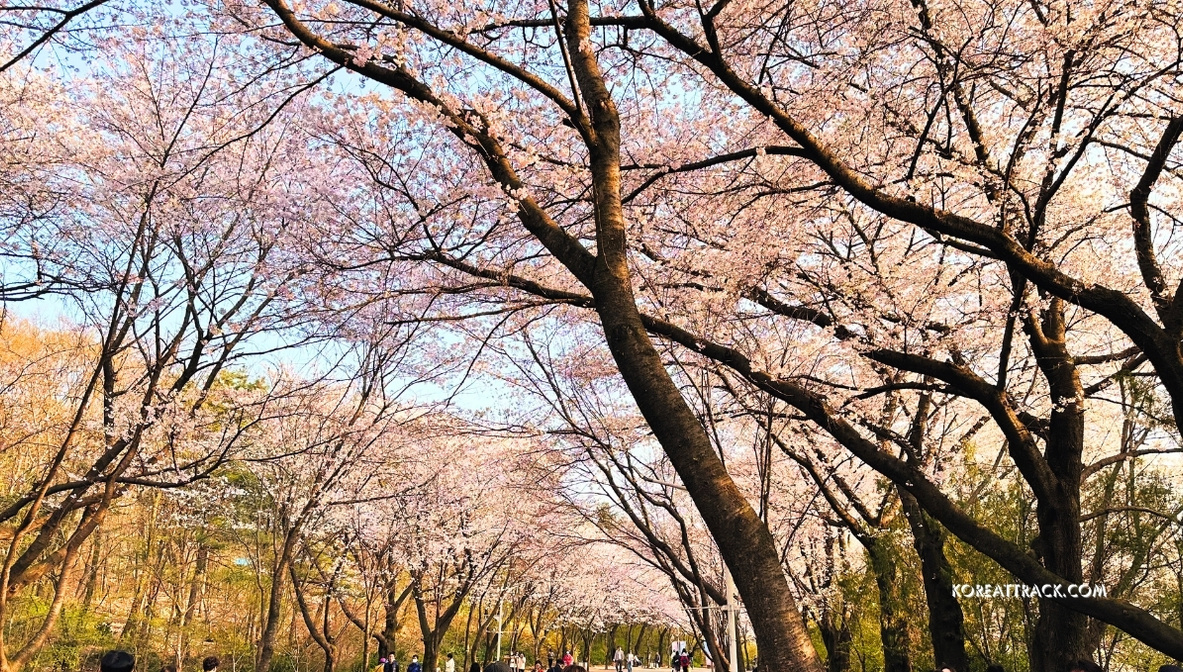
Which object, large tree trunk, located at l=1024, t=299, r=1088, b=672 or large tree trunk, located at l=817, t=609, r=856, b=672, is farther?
large tree trunk, located at l=817, t=609, r=856, b=672

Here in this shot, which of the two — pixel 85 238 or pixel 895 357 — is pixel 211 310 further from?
pixel 895 357

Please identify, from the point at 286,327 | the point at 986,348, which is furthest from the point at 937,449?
the point at 286,327

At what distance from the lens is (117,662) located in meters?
3.30

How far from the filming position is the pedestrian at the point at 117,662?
3238mm

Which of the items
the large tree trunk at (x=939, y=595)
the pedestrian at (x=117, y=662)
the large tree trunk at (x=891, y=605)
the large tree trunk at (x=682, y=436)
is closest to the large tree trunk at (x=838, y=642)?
the large tree trunk at (x=891, y=605)

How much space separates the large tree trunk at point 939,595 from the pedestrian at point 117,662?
26.9 feet

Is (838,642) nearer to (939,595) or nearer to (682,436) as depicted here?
(939,595)

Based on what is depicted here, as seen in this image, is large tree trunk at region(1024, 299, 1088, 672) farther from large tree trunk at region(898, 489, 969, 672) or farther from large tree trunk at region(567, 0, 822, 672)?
large tree trunk at region(567, 0, 822, 672)

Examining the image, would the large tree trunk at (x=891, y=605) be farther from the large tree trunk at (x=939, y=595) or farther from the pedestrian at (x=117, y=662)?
the pedestrian at (x=117, y=662)

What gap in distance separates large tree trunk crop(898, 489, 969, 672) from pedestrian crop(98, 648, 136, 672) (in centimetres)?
819

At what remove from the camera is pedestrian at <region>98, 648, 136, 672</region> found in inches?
127

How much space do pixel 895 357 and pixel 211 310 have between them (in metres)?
6.74

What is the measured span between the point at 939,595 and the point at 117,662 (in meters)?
9.01

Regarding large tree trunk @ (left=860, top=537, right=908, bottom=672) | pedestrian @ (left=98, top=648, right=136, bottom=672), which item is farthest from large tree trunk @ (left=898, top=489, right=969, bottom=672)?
pedestrian @ (left=98, top=648, right=136, bottom=672)
